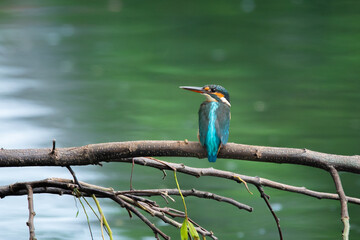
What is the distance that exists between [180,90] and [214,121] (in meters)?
3.65

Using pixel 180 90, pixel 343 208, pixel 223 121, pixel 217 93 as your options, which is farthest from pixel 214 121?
pixel 180 90

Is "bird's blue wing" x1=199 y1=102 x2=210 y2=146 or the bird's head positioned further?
the bird's head

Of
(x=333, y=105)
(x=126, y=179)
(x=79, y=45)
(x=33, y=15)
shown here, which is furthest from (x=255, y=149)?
(x=33, y=15)

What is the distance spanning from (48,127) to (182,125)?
0.84m

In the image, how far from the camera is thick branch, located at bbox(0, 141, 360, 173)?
117 cm

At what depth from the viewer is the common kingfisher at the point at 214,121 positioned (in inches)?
49.5

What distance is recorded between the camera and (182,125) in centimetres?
427

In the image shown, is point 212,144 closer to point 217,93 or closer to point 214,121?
point 214,121

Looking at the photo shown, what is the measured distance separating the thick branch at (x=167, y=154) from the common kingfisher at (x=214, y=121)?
0.08ft

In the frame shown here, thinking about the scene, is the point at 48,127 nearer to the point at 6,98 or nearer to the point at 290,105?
the point at 6,98

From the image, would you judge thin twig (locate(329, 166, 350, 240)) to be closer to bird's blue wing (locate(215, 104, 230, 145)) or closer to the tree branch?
bird's blue wing (locate(215, 104, 230, 145))

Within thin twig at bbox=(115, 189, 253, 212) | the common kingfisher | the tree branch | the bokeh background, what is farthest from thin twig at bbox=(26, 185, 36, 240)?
the bokeh background

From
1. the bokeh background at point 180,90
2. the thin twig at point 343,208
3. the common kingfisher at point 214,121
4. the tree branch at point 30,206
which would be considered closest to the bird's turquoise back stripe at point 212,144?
the common kingfisher at point 214,121

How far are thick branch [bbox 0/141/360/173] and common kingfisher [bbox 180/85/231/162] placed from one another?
0.08 ft
